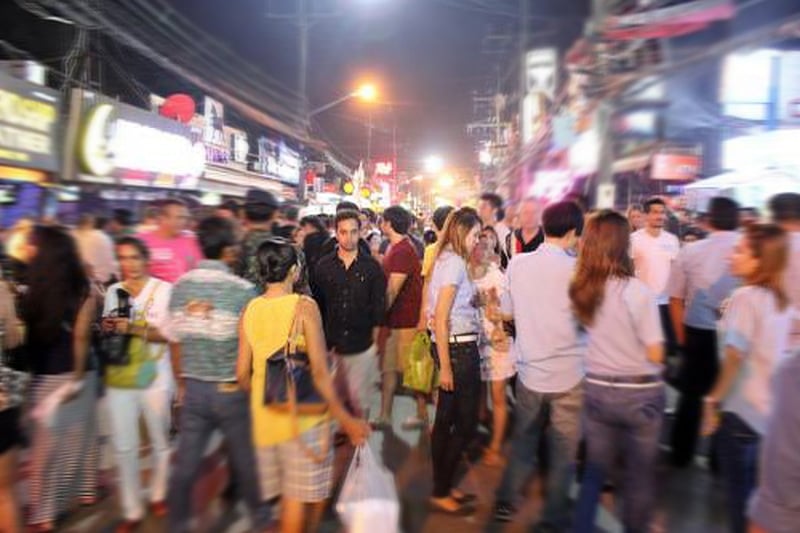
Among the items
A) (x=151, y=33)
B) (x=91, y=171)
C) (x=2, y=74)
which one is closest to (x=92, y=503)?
(x=2, y=74)

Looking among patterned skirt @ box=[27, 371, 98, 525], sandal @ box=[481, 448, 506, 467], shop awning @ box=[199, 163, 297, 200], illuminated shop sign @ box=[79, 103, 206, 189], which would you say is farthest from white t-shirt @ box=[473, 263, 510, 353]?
shop awning @ box=[199, 163, 297, 200]

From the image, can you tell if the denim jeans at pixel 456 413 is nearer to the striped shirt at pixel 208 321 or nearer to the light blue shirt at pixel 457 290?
the light blue shirt at pixel 457 290

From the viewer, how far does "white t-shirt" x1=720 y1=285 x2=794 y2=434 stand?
9.50 ft

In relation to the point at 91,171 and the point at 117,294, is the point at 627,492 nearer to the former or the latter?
the point at 117,294

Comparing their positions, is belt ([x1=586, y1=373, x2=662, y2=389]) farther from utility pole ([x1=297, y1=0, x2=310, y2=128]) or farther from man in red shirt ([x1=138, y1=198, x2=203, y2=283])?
utility pole ([x1=297, y1=0, x2=310, y2=128])

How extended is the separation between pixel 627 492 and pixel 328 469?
1.51 meters

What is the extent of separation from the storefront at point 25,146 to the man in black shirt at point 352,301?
6537mm

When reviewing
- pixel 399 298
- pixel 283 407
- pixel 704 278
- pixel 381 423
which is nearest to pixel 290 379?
pixel 283 407

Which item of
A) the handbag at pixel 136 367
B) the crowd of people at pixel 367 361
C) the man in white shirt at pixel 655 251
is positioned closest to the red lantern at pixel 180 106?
the crowd of people at pixel 367 361

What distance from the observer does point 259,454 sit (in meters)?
3.43

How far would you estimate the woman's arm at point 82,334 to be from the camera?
149 inches

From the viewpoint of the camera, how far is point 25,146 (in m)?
9.74

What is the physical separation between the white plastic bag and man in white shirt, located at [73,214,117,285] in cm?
429

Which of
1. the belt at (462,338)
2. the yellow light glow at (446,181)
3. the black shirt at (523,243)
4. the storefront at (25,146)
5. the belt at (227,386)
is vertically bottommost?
the belt at (227,386)
